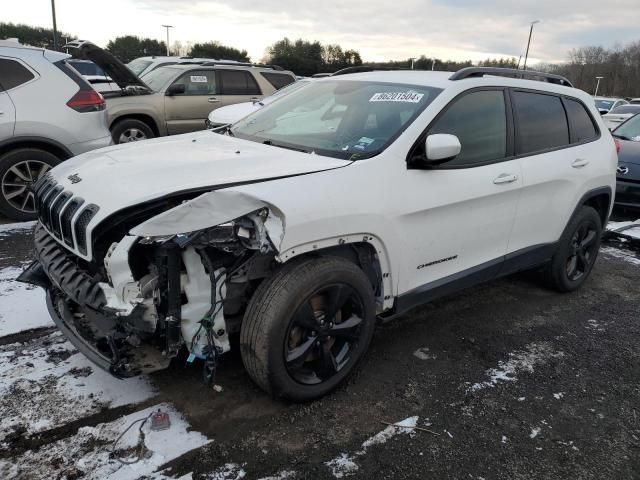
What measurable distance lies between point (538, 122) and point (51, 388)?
3.79m

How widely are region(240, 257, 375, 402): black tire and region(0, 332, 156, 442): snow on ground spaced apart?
76 cm

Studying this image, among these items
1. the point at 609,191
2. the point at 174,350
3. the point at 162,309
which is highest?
the point at 609,191

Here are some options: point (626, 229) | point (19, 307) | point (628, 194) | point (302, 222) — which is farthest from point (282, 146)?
point (628, 194)

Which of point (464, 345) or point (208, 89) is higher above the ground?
point (208, 89)

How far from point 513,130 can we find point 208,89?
754 centimetres

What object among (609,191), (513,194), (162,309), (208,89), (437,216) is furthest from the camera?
(208,89)

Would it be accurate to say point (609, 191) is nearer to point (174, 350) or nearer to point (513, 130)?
point (513, 130)

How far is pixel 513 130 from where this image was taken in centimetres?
367

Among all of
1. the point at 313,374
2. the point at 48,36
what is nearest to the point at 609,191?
the point at 313,374

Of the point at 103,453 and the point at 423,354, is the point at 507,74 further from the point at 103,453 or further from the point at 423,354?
the point at 103,453

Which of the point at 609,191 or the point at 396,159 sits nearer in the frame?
the point at 396,159

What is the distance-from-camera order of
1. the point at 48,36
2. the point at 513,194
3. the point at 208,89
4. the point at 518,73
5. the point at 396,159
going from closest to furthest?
the point at 396,159
the point at 513,194
the point at 518,73
the point at 208,89
the point at 48,36

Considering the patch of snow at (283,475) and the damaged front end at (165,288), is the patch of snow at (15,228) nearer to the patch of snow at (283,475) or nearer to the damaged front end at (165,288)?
the damaged front end at (165,288)

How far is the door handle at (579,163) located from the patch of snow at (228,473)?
3.45 meters
